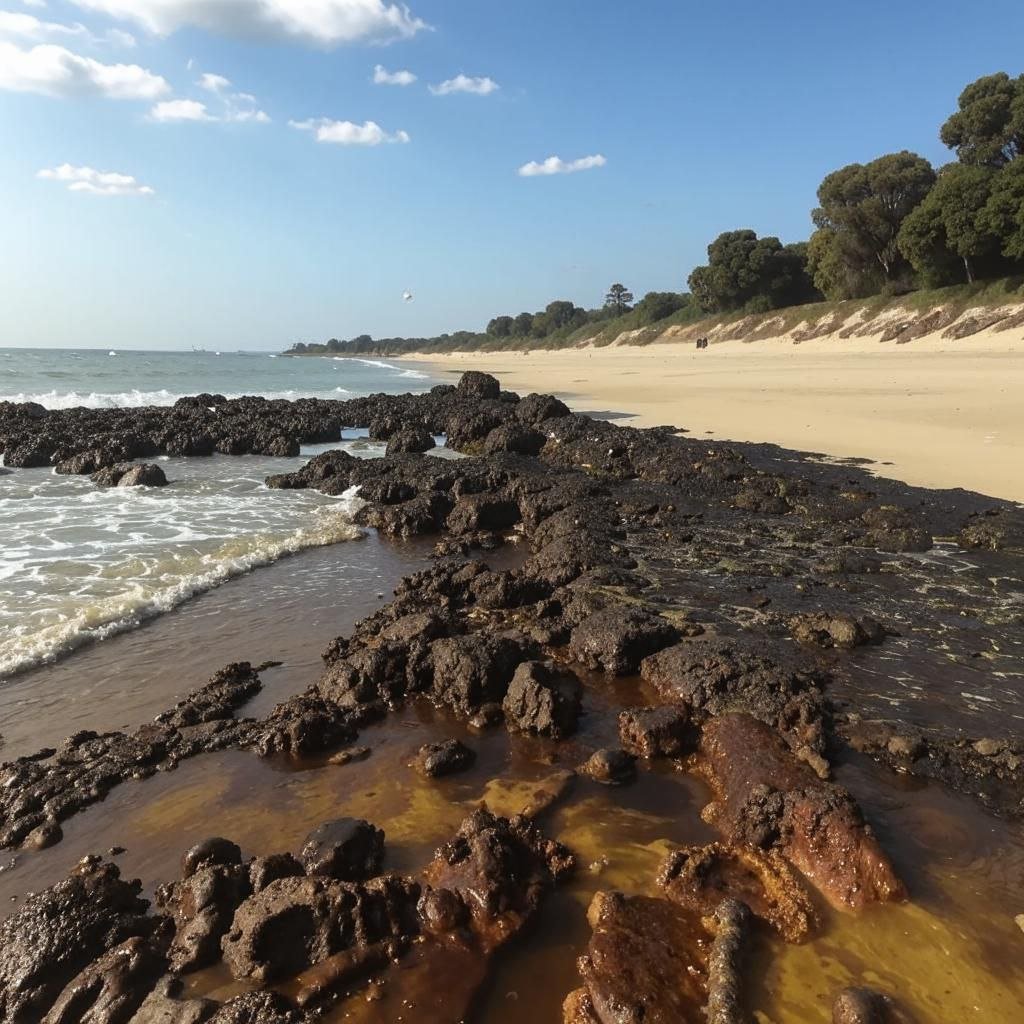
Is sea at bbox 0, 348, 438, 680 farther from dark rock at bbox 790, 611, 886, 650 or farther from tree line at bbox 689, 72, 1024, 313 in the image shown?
tree line at bbox 689, 72, 1024, 313

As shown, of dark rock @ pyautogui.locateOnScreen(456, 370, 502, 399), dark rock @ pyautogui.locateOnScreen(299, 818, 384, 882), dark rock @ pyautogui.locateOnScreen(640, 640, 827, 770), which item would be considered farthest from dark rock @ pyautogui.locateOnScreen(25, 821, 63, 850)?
dark rock @ pyautogui.locateOnScreen(456, 370, 502, 399)

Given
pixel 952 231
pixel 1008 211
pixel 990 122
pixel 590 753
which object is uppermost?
pixel 990 122

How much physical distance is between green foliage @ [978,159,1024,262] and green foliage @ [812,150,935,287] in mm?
9759

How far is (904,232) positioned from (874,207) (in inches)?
279

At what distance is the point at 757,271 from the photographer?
6488 centimetres

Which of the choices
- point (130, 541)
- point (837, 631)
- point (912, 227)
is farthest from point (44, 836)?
point (912, 227)

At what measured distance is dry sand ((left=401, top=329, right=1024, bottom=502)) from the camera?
602 inches

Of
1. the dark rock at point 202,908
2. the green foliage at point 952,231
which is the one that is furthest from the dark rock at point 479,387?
the green foliage at point 952,231

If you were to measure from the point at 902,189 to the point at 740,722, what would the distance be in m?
57.5

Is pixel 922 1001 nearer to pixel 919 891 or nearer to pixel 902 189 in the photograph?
pixel 919 891

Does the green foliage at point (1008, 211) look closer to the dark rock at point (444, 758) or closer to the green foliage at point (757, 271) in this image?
the green foliage at point (757, 271)

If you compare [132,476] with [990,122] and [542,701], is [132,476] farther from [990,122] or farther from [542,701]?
[990,122]

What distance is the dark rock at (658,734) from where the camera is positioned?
518 centimetres

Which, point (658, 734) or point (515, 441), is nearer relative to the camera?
point (658, 734)
